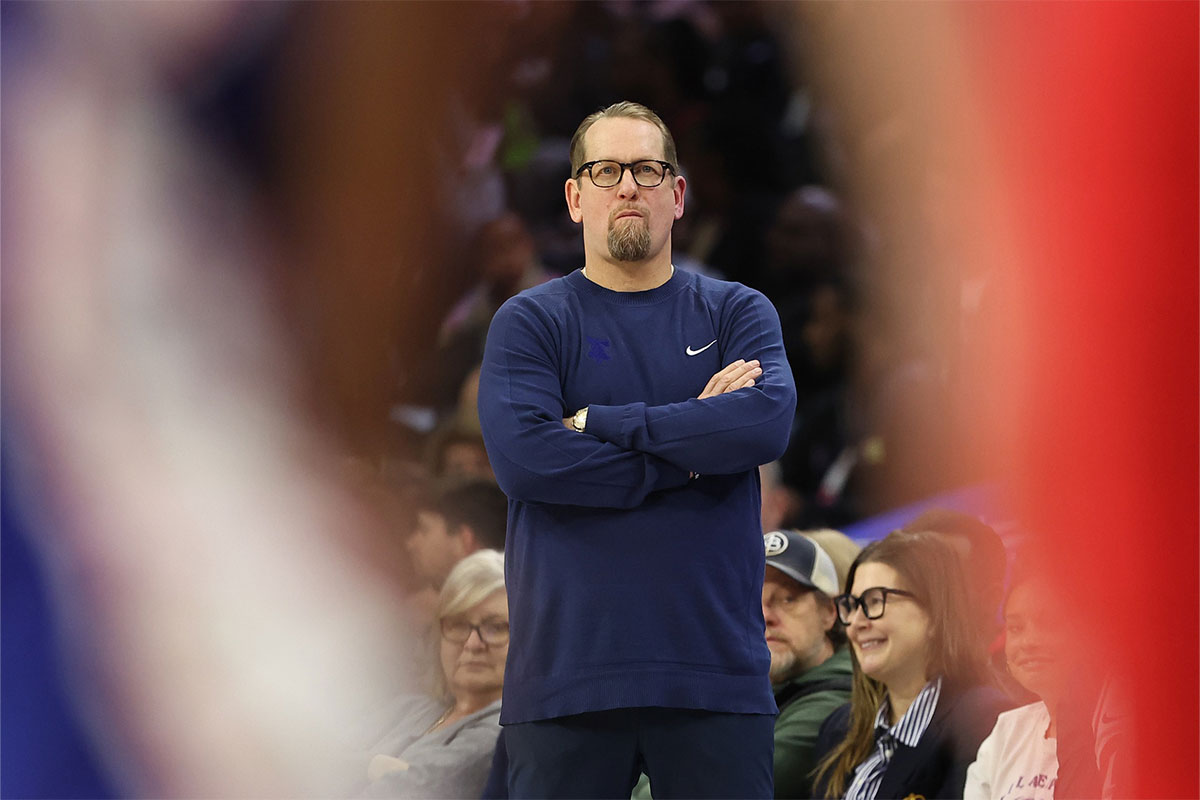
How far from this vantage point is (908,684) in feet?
11.0

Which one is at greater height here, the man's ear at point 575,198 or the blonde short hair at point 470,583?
the man's ear at point 575,198

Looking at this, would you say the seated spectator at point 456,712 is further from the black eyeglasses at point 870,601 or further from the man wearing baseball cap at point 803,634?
the black eyeglasses at point 870,601

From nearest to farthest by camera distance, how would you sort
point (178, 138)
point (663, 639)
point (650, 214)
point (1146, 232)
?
point (663, 639) < point (650, 214) < point (1146, 232) < point (178, 138)

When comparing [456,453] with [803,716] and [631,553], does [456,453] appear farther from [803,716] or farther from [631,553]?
[631,553]

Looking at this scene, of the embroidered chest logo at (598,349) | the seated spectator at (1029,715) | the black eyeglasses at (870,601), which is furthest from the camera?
the black eyeglasses at (870,601)

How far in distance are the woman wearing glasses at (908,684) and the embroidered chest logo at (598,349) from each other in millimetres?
1344

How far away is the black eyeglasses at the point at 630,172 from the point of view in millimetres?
2479

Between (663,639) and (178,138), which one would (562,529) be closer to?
(663,639)

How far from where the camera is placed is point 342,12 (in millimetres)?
3613

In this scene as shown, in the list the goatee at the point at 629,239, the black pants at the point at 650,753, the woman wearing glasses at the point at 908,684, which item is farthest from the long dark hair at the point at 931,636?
the goatee at the point at 629,239

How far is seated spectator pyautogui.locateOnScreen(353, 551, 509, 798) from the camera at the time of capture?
3516 millimetres

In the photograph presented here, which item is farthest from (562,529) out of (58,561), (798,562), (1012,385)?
(58,561)

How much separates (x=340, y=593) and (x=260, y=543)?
0.26 metres

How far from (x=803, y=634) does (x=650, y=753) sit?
1335 millimetres
